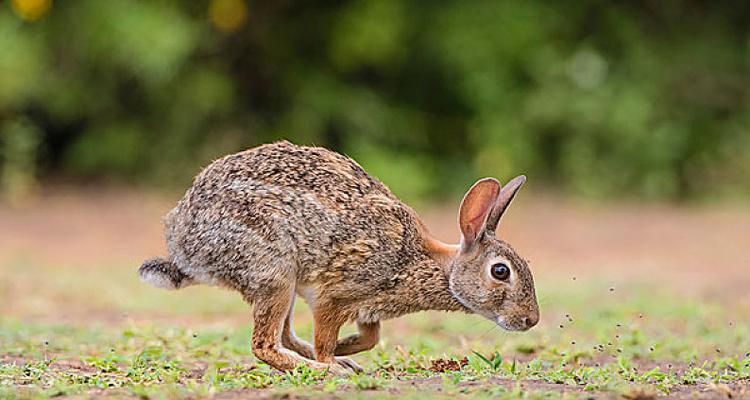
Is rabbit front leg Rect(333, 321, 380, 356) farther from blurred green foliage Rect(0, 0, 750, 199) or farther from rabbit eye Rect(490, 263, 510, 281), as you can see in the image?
blurred green foliage Rect(0, 0, 750, 199)

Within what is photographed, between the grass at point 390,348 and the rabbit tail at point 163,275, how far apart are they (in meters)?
0.41

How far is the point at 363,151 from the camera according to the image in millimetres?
14766

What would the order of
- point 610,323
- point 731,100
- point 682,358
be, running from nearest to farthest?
point 682,358, point 610,323, point 731,100

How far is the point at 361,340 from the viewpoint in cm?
638

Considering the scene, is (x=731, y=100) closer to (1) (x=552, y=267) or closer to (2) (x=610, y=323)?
(1) (x=552, y=267)

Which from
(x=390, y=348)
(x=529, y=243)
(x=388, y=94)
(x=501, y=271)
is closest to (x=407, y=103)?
(x=388, y=94)

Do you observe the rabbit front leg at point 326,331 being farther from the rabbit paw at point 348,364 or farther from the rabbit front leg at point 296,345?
the rabbit front leg at point 296,345

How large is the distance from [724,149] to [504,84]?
2919 millimetres

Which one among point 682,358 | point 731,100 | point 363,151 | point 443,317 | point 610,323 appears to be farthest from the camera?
point 731,100

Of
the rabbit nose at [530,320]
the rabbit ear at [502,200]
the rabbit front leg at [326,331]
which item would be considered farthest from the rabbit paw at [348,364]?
the rabbit ear at [502,200]

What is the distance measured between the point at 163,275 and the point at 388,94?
31.8ft

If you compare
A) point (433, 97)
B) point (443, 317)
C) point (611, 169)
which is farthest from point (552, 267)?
point (433, 97)

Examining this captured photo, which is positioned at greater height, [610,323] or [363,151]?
[363,151]

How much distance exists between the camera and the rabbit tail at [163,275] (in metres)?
Result: 6.20
